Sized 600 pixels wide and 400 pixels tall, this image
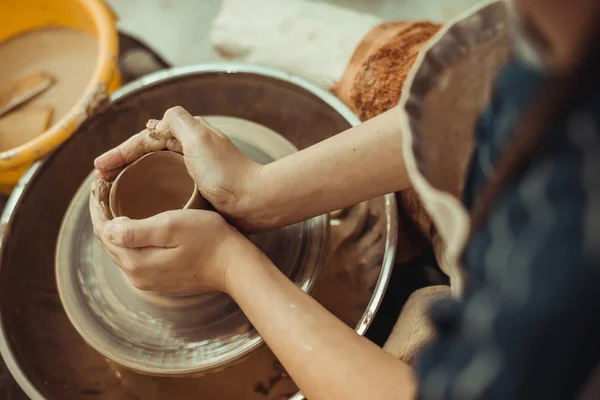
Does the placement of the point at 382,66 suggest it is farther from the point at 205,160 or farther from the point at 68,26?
the point at 68,26

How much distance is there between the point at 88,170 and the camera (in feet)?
4.39

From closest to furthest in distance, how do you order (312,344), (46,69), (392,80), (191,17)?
(312,344)
(392,80)
(46,69)
(191,17)

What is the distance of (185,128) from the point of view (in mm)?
955

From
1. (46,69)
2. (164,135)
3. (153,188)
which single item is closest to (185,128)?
(164,135)

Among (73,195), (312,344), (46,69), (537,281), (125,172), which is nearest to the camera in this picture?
(537,281)

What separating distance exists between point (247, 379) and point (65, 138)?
2.44 ft

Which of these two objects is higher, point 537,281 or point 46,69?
point 46,69

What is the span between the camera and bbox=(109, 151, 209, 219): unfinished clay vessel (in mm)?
970

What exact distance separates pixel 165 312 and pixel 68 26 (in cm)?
113

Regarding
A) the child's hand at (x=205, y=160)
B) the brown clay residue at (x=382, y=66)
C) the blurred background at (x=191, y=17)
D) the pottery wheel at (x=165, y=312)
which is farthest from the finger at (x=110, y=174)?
the blurred background at (x=191, y=17)

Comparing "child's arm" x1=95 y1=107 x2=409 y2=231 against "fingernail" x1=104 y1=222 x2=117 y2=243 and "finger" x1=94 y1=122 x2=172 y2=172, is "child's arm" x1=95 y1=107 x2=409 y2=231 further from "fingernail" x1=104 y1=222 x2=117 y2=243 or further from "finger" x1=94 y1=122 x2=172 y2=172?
"fingernail" x1=104 y1=222 x2=117 y2=243

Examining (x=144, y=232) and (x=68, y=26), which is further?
(x=68, y=26)

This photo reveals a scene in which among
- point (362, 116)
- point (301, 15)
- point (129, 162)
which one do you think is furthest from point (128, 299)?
point (301, 15)

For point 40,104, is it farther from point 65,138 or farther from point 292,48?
point 292,48
